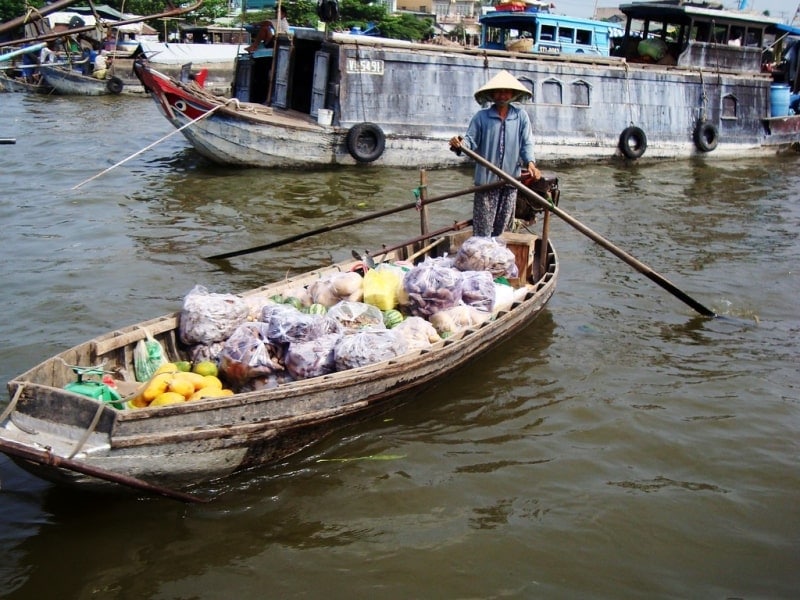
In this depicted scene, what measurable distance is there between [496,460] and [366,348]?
1101 mm

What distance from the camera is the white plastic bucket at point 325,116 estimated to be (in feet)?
43.5

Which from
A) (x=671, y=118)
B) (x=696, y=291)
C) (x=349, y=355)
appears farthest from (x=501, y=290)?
(x=671, y=118)

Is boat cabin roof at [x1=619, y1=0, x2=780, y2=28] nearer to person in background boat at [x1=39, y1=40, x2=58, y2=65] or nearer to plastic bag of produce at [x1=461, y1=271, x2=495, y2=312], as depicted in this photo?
plastic bag of produce at [x1=461, y1=271, x2=495, y2=312]

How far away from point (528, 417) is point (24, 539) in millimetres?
3252

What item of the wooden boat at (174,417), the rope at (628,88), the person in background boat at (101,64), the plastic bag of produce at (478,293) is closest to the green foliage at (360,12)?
the person in background boat at (101,64)

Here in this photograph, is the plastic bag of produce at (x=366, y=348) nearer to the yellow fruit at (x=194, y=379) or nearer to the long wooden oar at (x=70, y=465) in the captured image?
the yellow fruit at (x=194, y=379)

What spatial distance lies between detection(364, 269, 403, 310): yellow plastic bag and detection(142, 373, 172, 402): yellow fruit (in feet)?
5.90

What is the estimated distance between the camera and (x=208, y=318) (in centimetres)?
506

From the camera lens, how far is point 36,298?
740 centimetres

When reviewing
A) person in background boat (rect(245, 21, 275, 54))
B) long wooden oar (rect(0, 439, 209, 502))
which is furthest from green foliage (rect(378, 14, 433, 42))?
long wooden oar (rect(0, 439, 209, 502))

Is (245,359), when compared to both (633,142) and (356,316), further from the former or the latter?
(633,142)

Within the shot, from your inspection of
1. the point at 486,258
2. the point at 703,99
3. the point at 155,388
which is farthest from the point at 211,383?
the point at 703,99

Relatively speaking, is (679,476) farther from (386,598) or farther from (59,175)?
(59,175)

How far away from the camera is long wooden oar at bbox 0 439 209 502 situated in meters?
3.51
